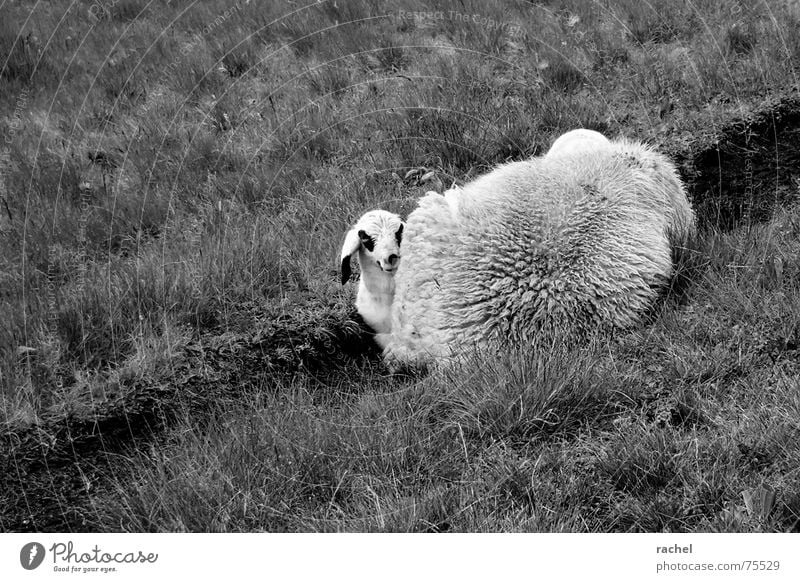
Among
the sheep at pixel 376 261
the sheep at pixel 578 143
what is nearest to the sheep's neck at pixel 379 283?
the sheep at pixel 376 261

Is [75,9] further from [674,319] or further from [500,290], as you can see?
[674,319]

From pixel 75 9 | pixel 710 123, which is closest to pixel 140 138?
pixel 75 9

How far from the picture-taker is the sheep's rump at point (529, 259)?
4938 mm

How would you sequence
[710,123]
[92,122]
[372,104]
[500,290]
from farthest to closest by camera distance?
[92,122] → [372,104] → [710,123] → [500,290]

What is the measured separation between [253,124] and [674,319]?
4.76 metres

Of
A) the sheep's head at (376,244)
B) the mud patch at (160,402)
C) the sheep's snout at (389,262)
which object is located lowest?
the mud patch at (160,402)

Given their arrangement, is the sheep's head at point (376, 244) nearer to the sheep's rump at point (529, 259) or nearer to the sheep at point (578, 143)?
the sheep's rump at point (529, 259)

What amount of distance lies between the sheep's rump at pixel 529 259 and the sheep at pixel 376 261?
11 centimetres

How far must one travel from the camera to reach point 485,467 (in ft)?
13.1

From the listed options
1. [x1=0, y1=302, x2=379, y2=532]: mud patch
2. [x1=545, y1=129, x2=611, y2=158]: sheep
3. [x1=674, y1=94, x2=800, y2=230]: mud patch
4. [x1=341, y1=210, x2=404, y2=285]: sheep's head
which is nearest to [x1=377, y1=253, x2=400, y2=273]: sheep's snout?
[x1=341, y1=210, x2=404, y2=285]: sheep's head

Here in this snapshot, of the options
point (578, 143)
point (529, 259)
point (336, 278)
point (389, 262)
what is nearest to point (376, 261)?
point (389, 262)

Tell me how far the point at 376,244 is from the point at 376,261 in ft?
0.37

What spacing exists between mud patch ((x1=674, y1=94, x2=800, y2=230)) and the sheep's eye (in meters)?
2.82

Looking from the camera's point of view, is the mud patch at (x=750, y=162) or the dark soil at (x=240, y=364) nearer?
the dark soil at (x=240, y=364)
